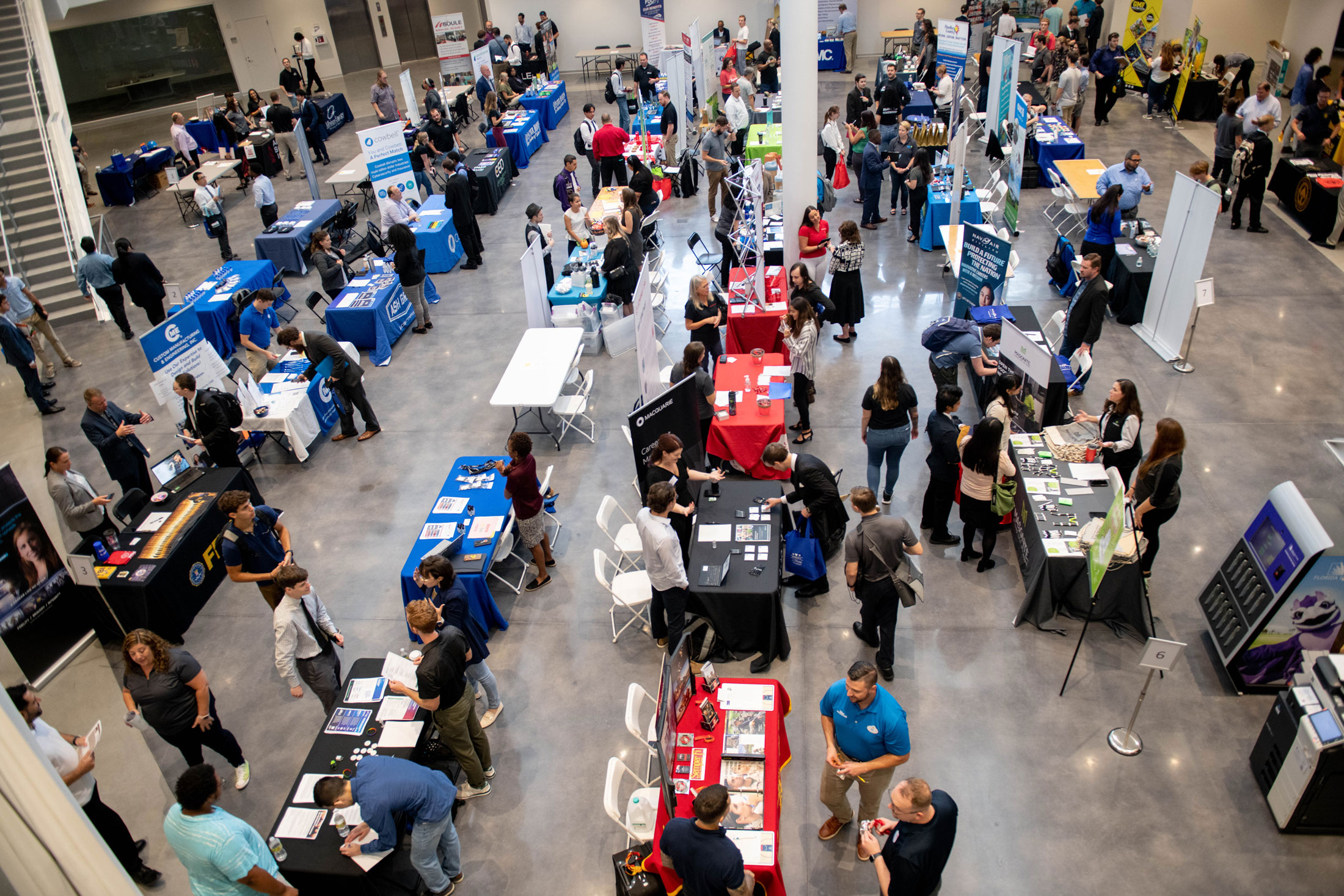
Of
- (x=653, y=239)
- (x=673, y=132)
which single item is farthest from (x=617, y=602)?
(x=673, y=132)

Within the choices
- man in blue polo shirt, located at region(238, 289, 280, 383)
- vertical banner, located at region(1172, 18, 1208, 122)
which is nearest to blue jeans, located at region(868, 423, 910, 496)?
man in blue polo shirt, located at region(238, 289, 280, 383)

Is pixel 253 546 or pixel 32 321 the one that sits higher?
pixel 32 321

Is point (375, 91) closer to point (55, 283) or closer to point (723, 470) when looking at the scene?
point (55, 283)

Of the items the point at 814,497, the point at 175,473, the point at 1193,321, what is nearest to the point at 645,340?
the point at 814,497

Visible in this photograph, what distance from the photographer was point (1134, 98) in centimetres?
1739

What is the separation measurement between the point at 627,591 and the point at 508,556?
1258 mm

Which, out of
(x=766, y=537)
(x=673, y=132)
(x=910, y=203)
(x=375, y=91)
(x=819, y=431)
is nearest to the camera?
(x=766, y=537)

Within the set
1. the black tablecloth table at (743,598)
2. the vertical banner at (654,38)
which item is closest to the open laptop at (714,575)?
the black tablecloth table at (743,598)

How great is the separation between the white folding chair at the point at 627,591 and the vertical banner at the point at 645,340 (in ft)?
5.50

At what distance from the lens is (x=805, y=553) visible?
20.2 feet

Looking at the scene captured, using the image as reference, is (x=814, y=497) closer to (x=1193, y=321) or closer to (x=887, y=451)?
(x=887, y=451)

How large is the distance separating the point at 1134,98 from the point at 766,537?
647 inches

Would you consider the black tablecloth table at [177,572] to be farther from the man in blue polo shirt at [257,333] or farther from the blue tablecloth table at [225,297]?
the blue tablecloth table at [225,297]

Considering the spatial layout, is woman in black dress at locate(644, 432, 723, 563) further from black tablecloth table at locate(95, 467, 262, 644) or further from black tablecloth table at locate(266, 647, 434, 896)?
black tablecloth table at locate(95, 467, 262, 644)
